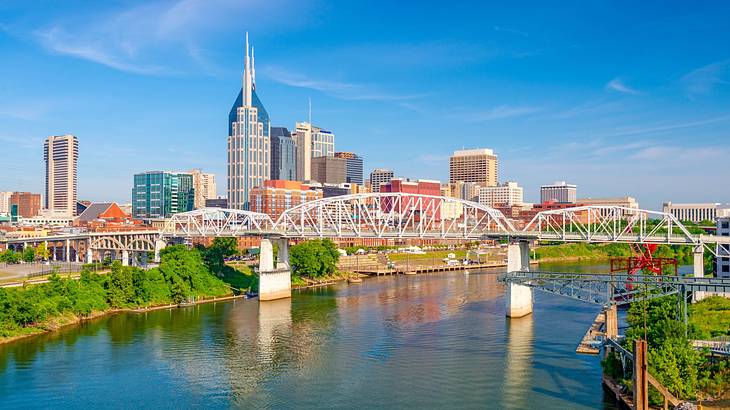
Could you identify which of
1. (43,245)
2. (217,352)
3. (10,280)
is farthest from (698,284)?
(43,245)

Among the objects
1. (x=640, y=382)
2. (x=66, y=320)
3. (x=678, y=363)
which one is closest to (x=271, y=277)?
(x=66, y=320)

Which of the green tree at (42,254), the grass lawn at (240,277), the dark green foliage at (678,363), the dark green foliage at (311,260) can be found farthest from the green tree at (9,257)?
the dark green foliage at (678,363)

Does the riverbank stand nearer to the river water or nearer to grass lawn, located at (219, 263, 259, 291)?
the river water

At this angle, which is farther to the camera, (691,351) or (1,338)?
(1,338)

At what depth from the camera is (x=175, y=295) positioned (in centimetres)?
6675

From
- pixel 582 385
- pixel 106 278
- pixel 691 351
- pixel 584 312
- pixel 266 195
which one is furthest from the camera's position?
pixel 266 195

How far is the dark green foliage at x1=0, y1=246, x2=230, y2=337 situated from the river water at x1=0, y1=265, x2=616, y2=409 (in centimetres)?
217

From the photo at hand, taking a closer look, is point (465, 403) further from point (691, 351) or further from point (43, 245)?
point (43, 245)

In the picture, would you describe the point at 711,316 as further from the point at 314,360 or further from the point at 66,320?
the point at 66,320

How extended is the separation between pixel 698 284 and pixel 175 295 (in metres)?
47.0

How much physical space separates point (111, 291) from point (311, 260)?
29280mm

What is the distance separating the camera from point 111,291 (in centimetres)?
6225

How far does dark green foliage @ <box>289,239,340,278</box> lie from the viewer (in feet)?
284

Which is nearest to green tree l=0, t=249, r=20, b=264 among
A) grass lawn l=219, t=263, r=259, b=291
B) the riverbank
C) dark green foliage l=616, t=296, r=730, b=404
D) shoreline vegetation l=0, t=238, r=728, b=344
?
shoreline vegetation l=0, t=238, r=728, b=344
